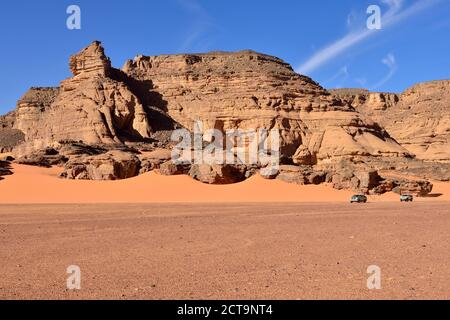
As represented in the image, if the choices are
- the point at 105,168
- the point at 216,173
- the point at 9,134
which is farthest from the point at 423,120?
the point at 9,134

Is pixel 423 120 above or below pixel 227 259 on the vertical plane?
above

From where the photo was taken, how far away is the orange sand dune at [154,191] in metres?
28.0

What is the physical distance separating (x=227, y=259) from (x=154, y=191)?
20977mm

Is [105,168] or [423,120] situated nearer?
[105,168]

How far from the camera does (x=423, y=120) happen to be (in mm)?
73062

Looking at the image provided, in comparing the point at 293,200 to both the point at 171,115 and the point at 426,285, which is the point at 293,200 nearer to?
the point at 426,285

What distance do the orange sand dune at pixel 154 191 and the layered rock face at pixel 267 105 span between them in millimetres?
18372

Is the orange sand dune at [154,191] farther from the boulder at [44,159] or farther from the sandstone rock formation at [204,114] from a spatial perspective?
the sandstone rock formation at [204,114]

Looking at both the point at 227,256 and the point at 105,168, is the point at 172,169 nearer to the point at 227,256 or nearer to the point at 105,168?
the point at 105,168

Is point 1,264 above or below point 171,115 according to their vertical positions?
below

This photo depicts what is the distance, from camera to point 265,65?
64.8 meters

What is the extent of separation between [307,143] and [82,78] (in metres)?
29.6

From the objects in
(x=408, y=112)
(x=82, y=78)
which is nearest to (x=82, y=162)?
(x=82, y=78)

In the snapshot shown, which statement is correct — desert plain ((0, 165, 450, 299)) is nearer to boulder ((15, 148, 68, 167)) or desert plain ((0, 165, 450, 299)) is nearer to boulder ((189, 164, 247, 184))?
boulder ((189, 164, 247, 184))
